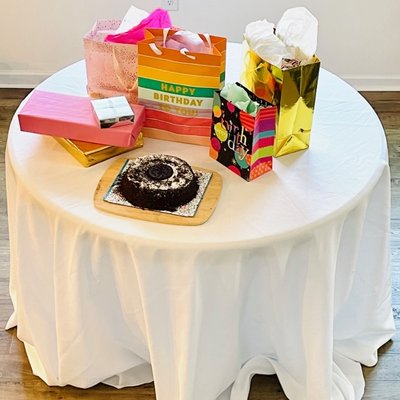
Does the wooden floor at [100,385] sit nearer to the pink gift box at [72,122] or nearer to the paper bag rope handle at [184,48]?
the pink gift box at [72,122]

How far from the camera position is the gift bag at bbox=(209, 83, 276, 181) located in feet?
4.48

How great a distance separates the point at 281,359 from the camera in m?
1.60

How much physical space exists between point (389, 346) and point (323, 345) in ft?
1.49

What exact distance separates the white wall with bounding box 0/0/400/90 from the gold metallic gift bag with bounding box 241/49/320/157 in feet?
4.24

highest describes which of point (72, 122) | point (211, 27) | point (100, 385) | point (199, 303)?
point (72, 122)

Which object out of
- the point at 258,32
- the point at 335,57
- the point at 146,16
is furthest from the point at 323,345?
the point at 335,57

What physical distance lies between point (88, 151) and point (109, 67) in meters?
0.22

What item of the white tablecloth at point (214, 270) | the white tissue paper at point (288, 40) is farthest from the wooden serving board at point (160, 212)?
the white tissue paper at point (288, 40)

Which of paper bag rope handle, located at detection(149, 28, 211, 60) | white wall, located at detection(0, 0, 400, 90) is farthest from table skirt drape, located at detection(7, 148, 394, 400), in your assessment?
white wall, located at detection(0, 0, 400, 90)

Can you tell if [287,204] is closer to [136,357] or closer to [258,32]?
[258,32]

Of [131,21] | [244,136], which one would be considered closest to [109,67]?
[131,21]

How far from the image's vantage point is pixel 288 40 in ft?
4.80

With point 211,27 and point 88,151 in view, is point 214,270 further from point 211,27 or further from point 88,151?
point 211,27

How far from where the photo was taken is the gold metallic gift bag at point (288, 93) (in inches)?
55.5
